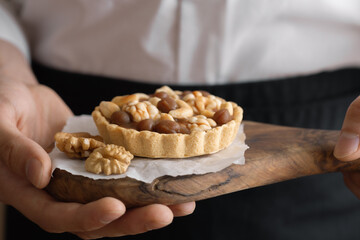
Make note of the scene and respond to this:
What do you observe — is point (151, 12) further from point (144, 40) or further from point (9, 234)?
point (9, 234)

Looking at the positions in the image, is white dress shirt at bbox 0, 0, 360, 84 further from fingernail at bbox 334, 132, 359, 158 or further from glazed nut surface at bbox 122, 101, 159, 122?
fingernail at bbox 334, 132, 359, 158

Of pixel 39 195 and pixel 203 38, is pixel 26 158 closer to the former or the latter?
pixel 39 195

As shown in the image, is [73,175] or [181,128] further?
[181,128]

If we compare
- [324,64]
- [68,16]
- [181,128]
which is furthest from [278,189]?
[68,16]

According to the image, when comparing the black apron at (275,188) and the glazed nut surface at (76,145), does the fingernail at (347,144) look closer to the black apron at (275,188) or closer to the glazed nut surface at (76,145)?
the black apron at (275,188)

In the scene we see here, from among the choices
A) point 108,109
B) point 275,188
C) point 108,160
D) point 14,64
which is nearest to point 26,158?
point 108,160

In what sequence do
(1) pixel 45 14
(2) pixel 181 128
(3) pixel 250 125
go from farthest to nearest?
(1) pixel 45 14
(3) pixel 250 125
(2) pixel 181 128

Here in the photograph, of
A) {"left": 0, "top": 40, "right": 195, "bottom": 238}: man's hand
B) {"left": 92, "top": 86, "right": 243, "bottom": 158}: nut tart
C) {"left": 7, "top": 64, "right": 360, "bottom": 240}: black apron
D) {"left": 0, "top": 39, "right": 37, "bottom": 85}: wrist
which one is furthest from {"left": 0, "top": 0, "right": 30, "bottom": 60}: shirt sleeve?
{"left": 92, "top": 86, "right": 243, "bottom": 158}: nut tart
